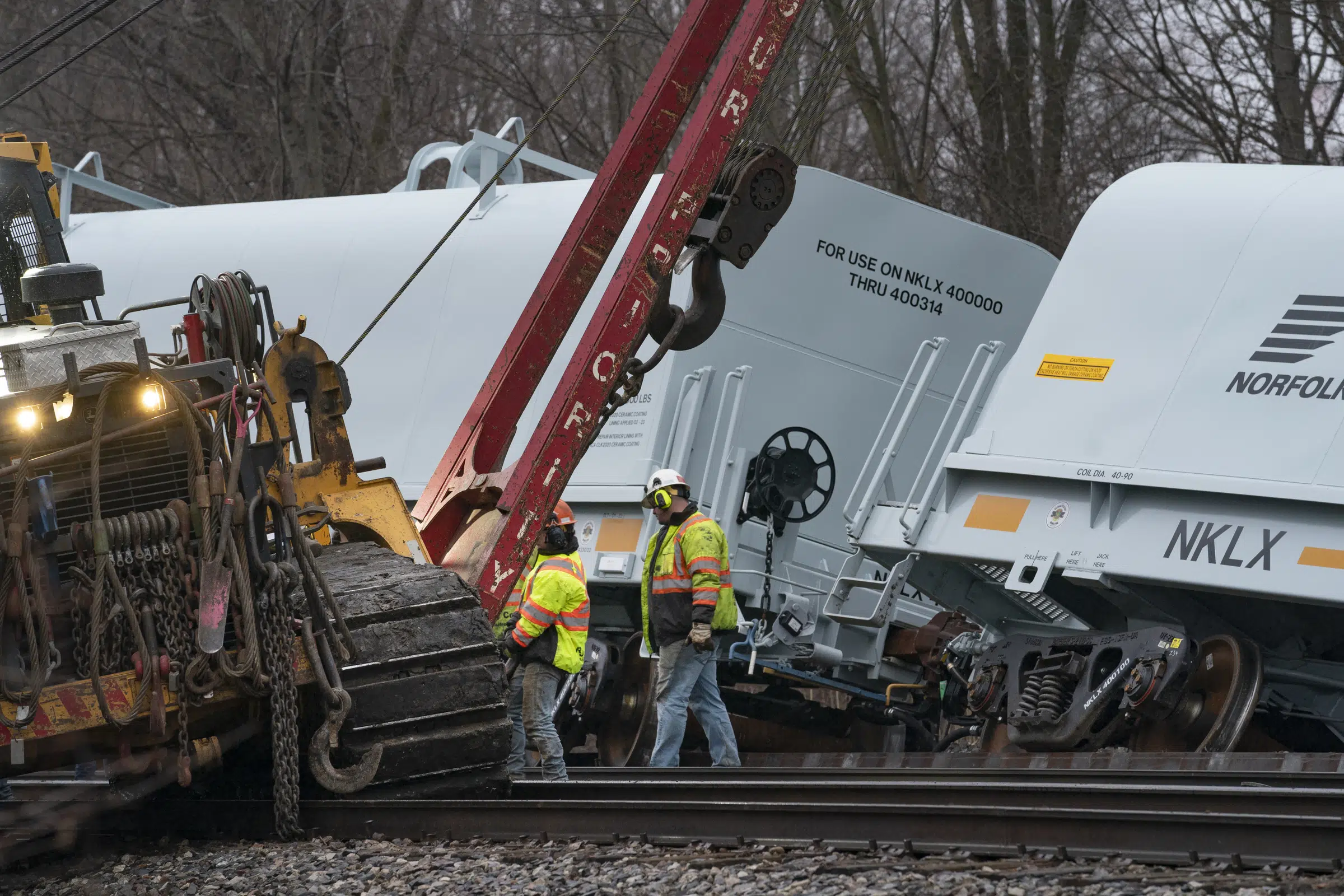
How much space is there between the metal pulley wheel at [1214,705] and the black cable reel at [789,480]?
9.62 ft

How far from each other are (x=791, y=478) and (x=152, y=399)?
547 cm

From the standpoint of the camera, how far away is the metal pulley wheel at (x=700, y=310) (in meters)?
8.57

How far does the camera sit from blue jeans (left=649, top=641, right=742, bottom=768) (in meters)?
9.54

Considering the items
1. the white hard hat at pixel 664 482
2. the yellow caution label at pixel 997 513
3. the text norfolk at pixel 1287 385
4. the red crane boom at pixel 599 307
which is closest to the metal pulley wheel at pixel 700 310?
the red crane boom at pixel 599 307

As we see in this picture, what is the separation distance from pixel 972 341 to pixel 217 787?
20.2ft

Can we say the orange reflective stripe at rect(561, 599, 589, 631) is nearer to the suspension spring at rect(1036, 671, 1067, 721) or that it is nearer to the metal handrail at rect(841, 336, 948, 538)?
the metal handrail at rect(841, 336, 948, 538)

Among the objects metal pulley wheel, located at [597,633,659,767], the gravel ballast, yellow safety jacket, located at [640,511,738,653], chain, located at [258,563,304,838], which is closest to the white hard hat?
yellow safety jacket, located at [640,511,738,653]

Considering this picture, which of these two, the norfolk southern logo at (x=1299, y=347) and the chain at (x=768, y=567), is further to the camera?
the chain at (x=768, y=567)

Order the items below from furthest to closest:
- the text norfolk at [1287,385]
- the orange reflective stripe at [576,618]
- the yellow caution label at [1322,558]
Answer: the orange reflective stripe at [576,618] → the text norfolk at [1287,385] → the yellow caution label at [1322,558]

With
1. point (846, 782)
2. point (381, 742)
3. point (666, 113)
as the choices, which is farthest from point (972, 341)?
point (381, 742)

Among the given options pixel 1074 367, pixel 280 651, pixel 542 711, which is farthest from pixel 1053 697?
pixel 280 651

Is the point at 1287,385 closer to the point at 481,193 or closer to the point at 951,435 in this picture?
the point at 951,435

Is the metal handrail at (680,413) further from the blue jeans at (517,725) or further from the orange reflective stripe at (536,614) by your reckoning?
the orange reflective stripe at (536,614)

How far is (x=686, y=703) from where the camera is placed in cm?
960
